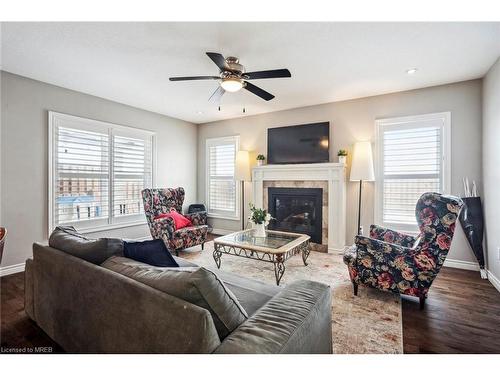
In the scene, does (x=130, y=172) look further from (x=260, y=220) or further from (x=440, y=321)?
(x=440, y=321)

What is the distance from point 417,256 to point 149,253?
231 centimetres

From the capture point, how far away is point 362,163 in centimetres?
378

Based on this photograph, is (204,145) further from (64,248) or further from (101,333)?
(101,333)

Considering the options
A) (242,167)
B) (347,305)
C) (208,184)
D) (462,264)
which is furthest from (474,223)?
(208,184)


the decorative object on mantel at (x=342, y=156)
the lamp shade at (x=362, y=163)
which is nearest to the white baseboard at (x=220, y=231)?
the decorative object on mantel at (x=342, y=156)

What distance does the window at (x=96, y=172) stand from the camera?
361 centimetres

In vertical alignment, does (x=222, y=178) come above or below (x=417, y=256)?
above

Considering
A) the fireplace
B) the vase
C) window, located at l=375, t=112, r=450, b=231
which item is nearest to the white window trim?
the fireplace

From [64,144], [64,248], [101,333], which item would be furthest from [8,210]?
[101,333]

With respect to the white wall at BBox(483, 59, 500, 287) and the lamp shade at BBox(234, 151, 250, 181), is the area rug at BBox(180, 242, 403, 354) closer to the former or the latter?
the white wall at BBox(483, 59, 500, 287)

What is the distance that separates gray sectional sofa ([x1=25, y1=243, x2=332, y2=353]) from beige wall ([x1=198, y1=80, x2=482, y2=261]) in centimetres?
316

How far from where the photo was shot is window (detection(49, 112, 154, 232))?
3.61 m

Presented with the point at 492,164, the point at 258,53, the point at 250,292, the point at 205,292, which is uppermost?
the point at 258,53
